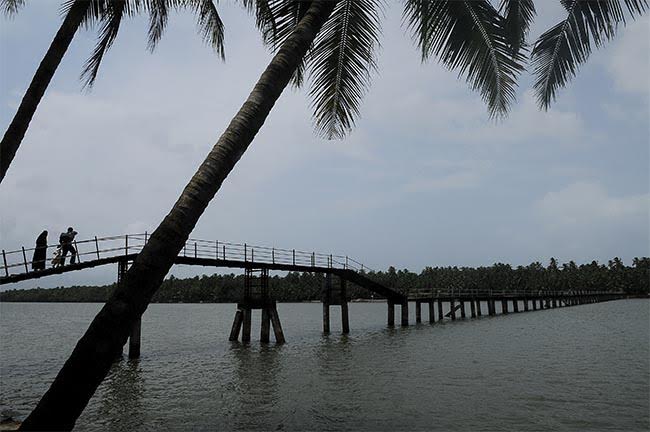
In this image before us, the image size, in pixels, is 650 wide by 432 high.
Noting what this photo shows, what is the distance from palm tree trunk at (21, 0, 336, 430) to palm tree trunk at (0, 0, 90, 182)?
15.6ft

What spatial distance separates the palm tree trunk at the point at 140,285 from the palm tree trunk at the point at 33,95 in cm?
475

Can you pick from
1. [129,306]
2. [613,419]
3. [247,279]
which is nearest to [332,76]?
[129,306]

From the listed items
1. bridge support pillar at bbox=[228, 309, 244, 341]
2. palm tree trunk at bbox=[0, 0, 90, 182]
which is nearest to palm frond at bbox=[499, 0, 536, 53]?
palm tree trunk at bbox=[0, 0, 90, 182]

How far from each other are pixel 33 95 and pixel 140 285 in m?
5.37

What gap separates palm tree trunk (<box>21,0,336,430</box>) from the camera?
15.5ft

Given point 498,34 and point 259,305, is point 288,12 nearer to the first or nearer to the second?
point 498,34

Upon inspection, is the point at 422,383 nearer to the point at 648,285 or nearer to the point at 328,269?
the point at 328,269

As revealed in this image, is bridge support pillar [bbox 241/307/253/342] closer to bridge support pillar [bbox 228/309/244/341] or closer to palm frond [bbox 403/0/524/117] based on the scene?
bridge support pillar [bbox 228/309/244/341]

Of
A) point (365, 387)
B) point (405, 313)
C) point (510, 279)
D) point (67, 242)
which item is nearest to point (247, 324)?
point (67, 242)

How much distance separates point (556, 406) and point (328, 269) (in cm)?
2280

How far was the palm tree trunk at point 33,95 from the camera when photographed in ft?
28.0

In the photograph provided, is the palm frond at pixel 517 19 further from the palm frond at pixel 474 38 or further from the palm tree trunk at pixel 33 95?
the palm tree trunk at pixel 33 95

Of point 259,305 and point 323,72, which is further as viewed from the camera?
point 259,305

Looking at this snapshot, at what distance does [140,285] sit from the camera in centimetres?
499
